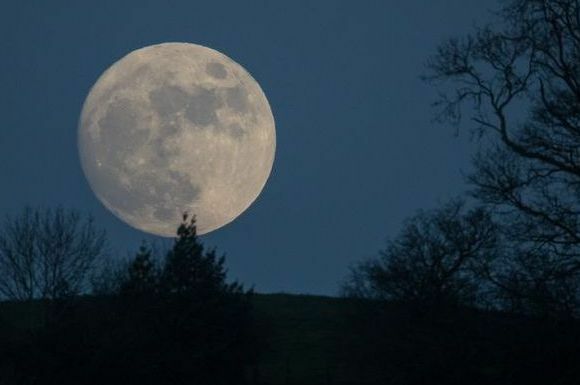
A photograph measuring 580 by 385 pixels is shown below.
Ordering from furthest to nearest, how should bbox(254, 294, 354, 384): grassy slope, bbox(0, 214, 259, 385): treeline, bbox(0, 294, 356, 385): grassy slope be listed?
1. bbox(254, 294, 354, 384): grassy slope
2. bbox(0, 294, 356, 385): grassy slope
3. bbox(0, 214, 259, 385): treeline

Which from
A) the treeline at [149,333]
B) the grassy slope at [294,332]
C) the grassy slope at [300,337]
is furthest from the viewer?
the grassy slope at [300,337]

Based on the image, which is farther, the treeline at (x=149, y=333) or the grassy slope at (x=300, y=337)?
the grassy slope at (x=300, y=337)

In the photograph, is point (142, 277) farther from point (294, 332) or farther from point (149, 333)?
point (294, 332)

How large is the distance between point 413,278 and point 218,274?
9.42m

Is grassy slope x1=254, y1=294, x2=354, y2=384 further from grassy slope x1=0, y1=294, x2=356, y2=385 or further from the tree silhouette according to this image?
the tree silhouette

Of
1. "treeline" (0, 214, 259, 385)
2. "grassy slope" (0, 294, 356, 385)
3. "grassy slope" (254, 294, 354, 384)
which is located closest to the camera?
"treeline" (0, 214, 259, 385)

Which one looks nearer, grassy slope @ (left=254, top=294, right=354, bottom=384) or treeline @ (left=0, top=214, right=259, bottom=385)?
treeline @ (left=0, top=214, right=259, bottom=385)

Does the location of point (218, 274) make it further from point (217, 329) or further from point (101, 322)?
point (101, 322)

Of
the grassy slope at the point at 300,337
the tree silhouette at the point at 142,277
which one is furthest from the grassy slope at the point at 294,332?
the tree silhouette at the point at 142,277

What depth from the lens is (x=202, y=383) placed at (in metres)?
35.4

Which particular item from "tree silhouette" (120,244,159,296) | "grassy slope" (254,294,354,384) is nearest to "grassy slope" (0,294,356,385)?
"grassy slope" (254,294,354,384)

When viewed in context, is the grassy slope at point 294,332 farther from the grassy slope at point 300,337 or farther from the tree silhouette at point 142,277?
the tree silhouette at point 142,277

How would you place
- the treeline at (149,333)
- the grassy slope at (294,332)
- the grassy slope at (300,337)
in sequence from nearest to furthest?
the treeline at (149,333) < the grassy slope at (294,332) < the grassy slope at (300,337)

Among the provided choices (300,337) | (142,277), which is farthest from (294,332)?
(142,277)
